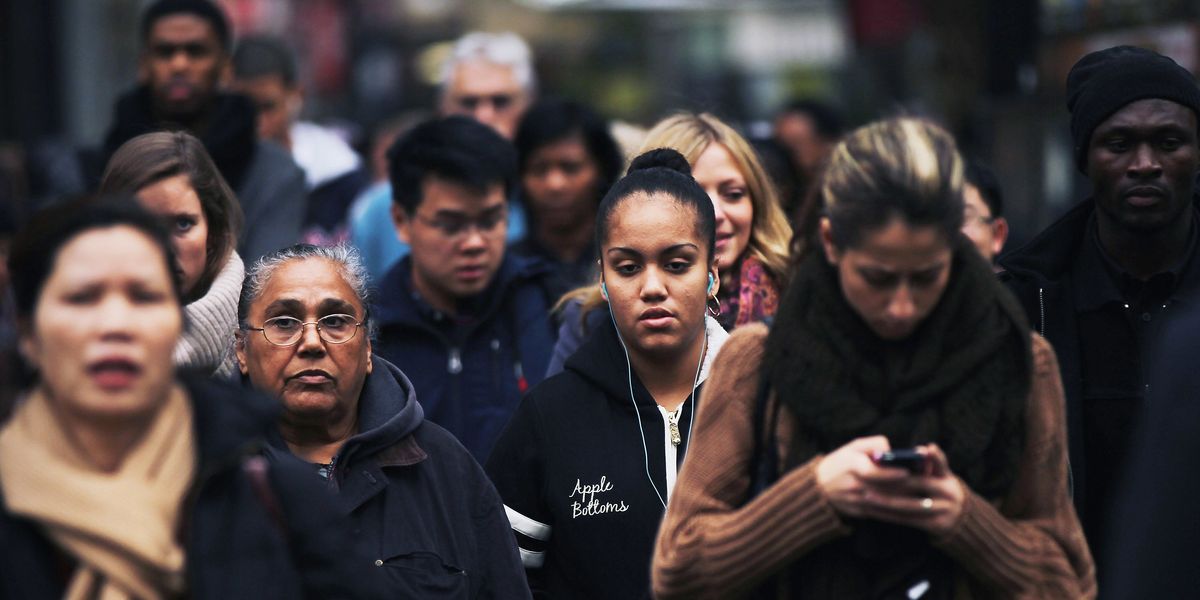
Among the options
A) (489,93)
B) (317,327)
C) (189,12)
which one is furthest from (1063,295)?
(489,93)

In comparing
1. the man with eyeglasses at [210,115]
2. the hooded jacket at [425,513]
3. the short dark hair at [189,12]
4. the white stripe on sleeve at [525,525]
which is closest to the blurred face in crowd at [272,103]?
the man with eyeglasses at [210,115]

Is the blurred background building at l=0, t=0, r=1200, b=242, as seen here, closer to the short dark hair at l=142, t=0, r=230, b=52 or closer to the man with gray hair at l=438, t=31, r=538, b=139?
the man with gray hair at l=438, t=31, r=538, b=139

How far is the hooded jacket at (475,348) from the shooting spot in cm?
605

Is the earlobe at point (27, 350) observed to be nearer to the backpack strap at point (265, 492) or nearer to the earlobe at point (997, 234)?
the backpack strap at point (265, 492)

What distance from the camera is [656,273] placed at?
16.4 ft

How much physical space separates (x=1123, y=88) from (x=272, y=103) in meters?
5.57

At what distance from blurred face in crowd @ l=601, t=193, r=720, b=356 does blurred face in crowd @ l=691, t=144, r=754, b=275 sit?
2.61ft

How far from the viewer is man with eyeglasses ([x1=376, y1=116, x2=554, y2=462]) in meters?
6.10

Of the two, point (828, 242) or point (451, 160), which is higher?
point (828, 242)

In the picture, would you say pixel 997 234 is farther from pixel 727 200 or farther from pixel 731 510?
pixel 731 510

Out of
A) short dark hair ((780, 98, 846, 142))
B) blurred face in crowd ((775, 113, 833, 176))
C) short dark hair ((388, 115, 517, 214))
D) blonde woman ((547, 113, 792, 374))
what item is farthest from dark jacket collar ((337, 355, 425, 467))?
short dark hair ((780, 98, 846, 142))

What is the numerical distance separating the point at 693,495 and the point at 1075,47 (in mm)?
6787

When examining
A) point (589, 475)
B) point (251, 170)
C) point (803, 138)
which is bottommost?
point (803, 138)

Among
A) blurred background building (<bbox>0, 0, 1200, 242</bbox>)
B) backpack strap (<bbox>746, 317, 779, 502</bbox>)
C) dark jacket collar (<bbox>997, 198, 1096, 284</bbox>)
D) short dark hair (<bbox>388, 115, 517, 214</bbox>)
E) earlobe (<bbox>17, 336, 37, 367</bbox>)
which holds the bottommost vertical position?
blurred background building (<bbox>0, 0, 1200, 242</bbox>)
